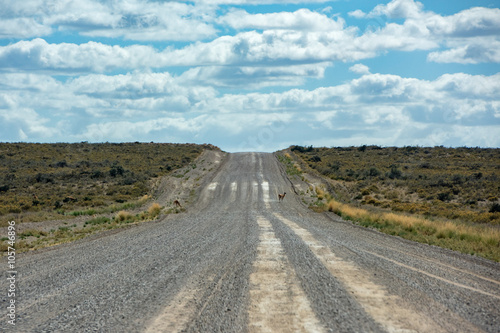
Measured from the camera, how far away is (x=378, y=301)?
8.47 metres

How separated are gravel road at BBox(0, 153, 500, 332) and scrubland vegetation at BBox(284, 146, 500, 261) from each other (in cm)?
303

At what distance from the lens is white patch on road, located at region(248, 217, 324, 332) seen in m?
7.17

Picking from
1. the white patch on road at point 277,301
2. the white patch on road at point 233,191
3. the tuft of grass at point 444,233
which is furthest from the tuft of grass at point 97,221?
the white patch on road at point 277,301

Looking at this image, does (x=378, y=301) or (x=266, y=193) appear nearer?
(x=378, y=301)

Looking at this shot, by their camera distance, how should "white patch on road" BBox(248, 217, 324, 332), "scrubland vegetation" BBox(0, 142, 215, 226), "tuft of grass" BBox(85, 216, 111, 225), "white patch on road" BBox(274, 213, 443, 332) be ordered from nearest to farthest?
"white patch on road" BBox(274, 213, 443, 332), "white patch on road" BBox(248, 217, 324, 332), "tuft of grass" BBox(85, 216, 111, 225), "scrubland vegetation" BBox(0, 142, 215, 226)

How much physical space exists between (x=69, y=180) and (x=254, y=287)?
4365 centimetres

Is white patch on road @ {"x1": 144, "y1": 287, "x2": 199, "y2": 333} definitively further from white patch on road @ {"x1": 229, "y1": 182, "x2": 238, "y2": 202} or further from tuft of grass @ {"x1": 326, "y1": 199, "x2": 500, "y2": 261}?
white patch on road @ {"x1": 229, "y1": 182, "x2": 238, "y2": 202}

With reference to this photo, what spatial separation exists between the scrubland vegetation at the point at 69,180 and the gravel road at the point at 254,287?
55.8ft

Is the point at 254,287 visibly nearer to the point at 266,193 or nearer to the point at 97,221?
the point at 97,221

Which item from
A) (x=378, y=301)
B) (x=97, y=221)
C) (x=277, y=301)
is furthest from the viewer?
(x=97, y=221)

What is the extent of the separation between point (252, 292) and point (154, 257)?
5367 millimetres

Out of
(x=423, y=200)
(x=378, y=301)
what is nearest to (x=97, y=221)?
(x=378, y=301)

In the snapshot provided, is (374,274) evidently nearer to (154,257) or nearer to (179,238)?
(154,257)

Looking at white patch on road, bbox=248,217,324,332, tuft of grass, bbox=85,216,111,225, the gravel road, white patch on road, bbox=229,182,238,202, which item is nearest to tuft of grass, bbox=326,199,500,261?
the gravel road
